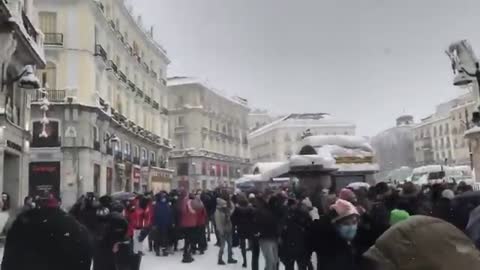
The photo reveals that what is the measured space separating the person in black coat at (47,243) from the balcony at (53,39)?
27905 millimetres

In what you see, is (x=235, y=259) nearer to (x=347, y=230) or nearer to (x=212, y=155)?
(x=347, y=230)

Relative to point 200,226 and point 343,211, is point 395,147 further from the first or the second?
point 343,211

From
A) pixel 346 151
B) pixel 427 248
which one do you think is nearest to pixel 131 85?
pixel 346 151

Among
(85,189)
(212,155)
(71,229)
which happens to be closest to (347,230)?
(71,229)

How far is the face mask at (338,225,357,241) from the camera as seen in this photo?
6570mm

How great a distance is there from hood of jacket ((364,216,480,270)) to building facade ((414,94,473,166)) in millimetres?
80859

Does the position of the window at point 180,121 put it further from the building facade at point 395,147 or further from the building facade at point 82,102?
the building facade at point 395,147

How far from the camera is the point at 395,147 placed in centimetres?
10200

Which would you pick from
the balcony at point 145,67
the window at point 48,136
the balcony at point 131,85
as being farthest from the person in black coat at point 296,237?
the balcony at point 145,67

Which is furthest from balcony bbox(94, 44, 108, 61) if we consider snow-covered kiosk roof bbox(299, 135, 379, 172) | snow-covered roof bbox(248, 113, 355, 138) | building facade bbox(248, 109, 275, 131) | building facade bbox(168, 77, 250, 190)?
building facade bbox(248, 109, 275, 131)

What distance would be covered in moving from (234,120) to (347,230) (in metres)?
72.5

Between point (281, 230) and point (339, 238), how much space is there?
12.3 ft

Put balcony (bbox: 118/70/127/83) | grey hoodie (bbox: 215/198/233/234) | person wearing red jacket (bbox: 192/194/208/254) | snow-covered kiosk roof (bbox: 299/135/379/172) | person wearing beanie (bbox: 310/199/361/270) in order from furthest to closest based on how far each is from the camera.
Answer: balcony (bbox: 118/70/127/83) < snow-covered kiosk roof (bbox: 299/135/379/172) < person wearing red jacket (bbox: 192/194/208/254) < grey hoodie (bbox: 215/198/233/234) < person wearing beanie (bbox: 310/199/361/270)

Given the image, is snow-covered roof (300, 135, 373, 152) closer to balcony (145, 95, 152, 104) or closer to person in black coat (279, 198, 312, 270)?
person in black coat (279, 198, 312, 270)
